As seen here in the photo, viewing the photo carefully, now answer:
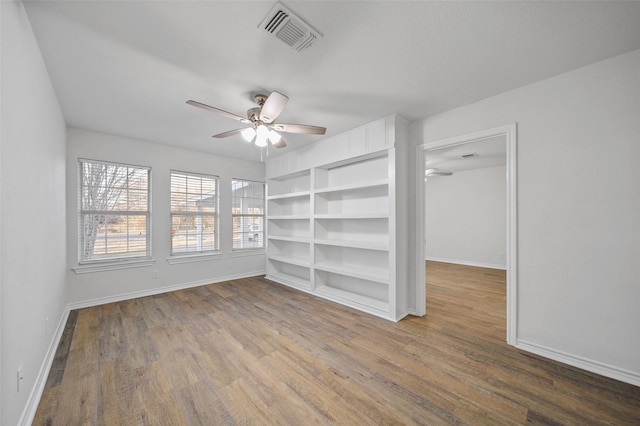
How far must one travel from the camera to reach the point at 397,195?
10.2ft

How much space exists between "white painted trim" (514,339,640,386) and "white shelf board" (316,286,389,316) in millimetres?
1415

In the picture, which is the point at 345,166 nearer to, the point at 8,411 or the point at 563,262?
the point at 563,262

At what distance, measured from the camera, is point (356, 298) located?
363cm

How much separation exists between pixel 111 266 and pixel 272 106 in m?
3.74

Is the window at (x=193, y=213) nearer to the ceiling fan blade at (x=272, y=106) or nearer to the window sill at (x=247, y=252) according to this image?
the window sill at (x=247, y=252)

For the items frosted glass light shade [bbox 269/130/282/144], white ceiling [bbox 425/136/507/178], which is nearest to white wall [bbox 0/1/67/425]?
frosted glass light shade [bbox 269/130/282/144]

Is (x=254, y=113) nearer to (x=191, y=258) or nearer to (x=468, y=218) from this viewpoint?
(x=191, y=258)

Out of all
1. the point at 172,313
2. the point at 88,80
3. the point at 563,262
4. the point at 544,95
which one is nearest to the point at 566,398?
the point at 563,262

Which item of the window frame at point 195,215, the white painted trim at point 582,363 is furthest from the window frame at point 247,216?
the white painted trim at point 582,363

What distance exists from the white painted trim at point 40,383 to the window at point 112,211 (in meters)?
1.34

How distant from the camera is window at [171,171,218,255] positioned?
451cm

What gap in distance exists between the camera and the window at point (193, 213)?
4.51m

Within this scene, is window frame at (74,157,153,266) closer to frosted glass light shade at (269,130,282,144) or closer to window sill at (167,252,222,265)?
window sill at (167,252,222,265)

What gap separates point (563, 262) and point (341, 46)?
275 cm
